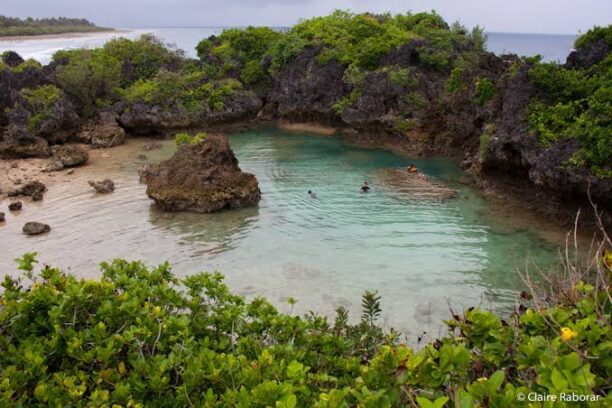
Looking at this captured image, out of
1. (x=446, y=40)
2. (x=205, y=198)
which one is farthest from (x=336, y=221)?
(x=446, y=40)

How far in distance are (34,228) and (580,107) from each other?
63.6 ft

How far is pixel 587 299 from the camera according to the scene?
16.6 ft

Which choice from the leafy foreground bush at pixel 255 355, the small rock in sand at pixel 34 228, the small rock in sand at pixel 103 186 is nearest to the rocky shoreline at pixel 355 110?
the small rock in sand at pixel 103 186

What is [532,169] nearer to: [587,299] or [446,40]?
[587,299]

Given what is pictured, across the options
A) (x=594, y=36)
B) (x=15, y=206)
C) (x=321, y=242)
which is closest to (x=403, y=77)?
(x=594, y=36)

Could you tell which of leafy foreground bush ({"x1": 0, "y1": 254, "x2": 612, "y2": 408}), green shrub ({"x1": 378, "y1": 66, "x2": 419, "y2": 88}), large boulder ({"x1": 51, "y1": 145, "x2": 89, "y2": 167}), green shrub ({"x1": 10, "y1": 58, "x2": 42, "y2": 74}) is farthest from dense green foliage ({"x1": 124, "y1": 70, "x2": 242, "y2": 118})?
leafy foreground bush ({"x1": 0, "y1": 254, "x2": 612, "y2": 408})

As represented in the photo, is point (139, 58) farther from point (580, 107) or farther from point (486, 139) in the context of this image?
point (580, 107)

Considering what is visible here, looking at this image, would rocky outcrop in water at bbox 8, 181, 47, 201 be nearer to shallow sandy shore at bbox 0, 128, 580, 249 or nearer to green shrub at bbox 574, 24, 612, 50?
shallow sandy shore at bbox 0, 128, 580, 249

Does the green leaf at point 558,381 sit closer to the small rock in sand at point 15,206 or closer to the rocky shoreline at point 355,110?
the rocky shoreline at point 355,110

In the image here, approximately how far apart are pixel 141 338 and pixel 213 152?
47.6 ft

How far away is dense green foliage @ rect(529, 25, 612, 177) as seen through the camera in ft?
52.5

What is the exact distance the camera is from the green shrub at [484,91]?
23.6 m

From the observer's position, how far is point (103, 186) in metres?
20.9

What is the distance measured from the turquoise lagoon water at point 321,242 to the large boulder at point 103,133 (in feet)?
20.5
